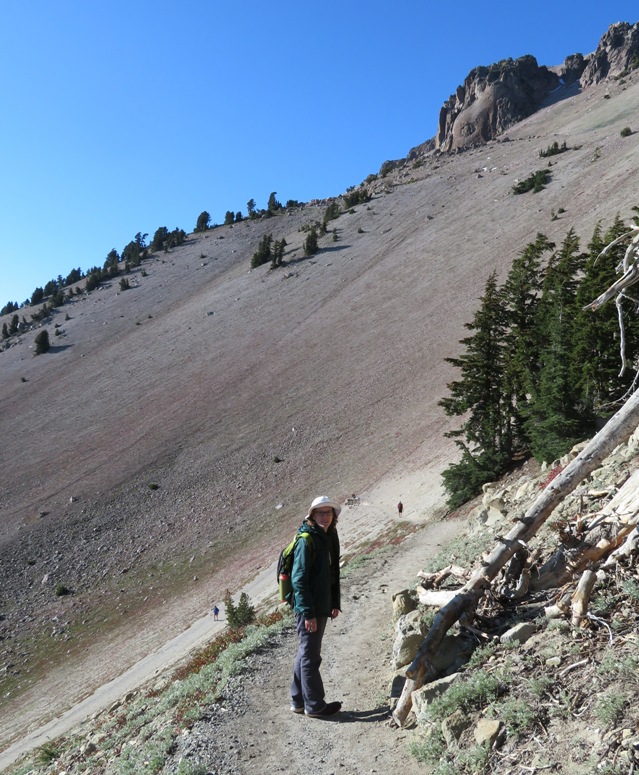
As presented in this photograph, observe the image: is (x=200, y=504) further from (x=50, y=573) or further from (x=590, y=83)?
(x=590, y=83)

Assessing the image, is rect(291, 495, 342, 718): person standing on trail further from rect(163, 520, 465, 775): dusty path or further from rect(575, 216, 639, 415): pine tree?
rect(575, 216, 639, 415): pine tree

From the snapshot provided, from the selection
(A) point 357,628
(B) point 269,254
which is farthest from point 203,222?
(A) point 357,628

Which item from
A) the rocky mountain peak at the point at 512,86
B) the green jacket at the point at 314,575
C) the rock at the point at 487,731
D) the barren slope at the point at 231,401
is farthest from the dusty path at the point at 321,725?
the rocky mountain peak at the point at 512,86

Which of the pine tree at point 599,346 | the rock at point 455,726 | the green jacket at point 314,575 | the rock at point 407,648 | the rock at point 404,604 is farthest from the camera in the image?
the pine tree at point 599,346

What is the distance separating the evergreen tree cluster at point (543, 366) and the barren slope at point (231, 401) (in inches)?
168

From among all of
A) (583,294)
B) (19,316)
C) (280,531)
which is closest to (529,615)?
(583,294)

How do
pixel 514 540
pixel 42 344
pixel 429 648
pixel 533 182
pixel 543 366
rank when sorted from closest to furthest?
pixel 429 648 < pixel 514 540 < pixel 543 366 < pixel 533 182 < pixel 42 344

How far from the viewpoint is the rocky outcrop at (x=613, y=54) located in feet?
424

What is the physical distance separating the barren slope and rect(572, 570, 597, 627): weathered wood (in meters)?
18.6

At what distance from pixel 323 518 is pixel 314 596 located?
0.84 meters

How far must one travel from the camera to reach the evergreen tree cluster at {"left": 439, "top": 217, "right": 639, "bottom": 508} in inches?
663

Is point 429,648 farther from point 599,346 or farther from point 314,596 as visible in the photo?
point 599,346

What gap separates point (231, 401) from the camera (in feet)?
144

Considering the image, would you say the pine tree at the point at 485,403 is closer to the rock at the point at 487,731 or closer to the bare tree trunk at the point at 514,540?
the bare tree trunk at the point at 514,540
